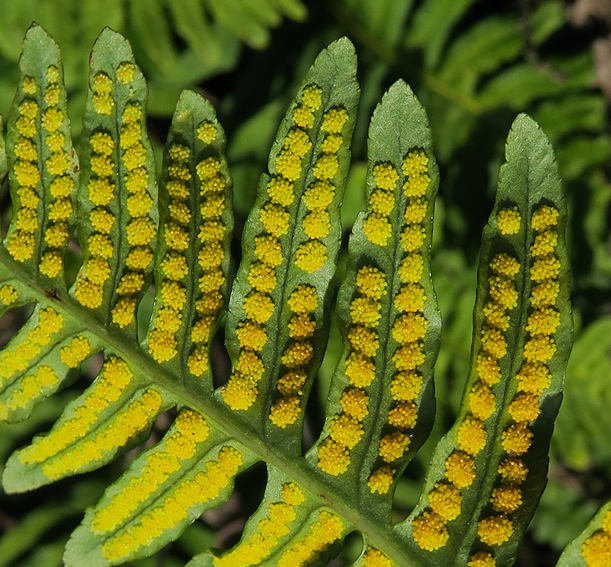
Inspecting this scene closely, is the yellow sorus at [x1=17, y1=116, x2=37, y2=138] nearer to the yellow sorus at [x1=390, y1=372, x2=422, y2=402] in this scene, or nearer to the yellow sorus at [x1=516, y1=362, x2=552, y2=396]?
the yellow sorus at [x1=390, y1=372, x2=422, y2=402]

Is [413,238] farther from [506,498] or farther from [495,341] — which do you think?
[506,498]

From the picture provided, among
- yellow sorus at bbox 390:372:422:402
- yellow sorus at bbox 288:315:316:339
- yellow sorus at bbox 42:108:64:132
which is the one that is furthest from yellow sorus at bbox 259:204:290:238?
yellow sorus at bbox 42:108:64:132

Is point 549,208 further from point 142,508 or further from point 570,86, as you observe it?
point 570,86

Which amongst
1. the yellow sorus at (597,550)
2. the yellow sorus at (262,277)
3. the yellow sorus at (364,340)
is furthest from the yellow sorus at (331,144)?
the yellow sorus at (597,550)

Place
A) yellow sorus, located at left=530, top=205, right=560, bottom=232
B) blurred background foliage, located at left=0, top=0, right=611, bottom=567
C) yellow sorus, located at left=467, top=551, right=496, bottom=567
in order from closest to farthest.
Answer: yellow sorus, located at left=530, top=205, right=560, bottom=232 < yellow sorus, located at left=467, top=551, right=496, bottom=567 < blurred background foliage, located at left=0, top=0, right=611, bottom=567

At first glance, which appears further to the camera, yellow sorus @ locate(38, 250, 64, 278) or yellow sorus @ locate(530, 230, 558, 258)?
yellow sorus @ locate(38, 250, 64, 278)

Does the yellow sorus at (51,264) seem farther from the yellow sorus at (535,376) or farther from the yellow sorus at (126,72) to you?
the yellow sorus at (535,376)

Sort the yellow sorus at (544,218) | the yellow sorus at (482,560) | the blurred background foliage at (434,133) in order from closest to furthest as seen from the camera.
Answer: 1. the yellow sorus at (544,218)
2. the yellow sorus at (482,560)
3. the blurred background foliage at (434,133)
